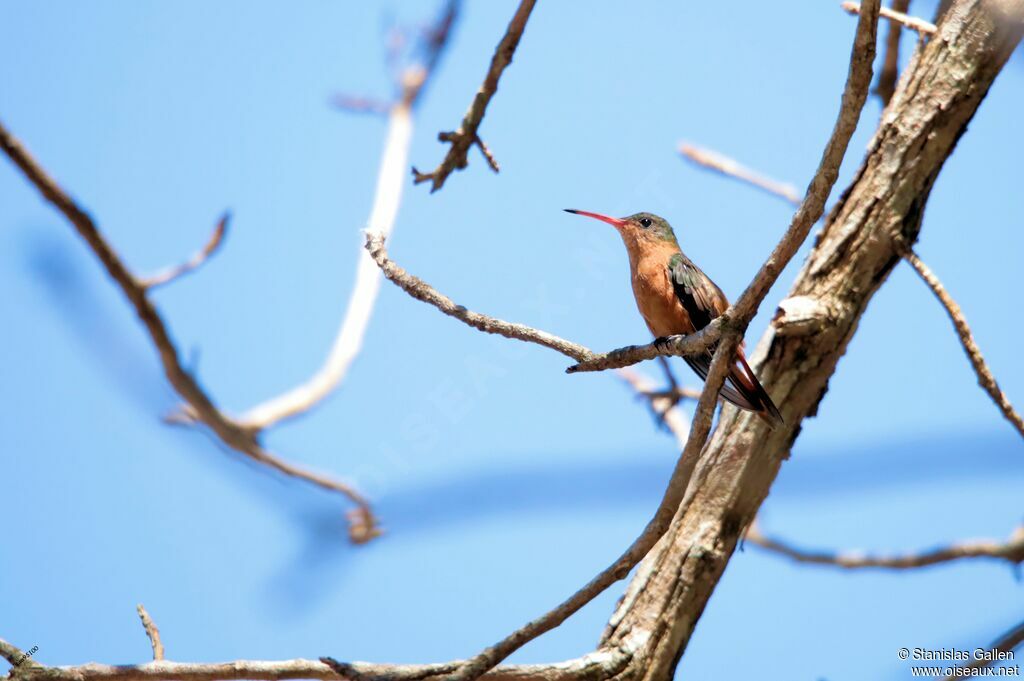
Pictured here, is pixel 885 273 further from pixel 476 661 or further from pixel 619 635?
pixel 476 661

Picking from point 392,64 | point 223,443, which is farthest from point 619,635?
point 392,64

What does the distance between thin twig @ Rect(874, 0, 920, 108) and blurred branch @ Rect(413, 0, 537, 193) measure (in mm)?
2163

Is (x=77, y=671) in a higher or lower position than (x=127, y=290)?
lower

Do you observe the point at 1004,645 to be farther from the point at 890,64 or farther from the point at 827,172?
the point at 890,64

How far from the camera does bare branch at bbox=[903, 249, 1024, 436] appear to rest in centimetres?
423

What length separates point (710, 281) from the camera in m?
5.50

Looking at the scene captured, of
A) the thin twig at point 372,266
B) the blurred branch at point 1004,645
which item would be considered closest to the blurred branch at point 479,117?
the thin twig at point 372,266

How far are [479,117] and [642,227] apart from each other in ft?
5.28

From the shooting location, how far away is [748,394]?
4410mm

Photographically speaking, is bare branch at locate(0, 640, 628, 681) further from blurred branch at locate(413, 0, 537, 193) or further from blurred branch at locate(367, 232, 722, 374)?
blurred branch at locate(413, 0, 537, 193)

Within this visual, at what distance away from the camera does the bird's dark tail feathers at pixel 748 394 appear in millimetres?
4289

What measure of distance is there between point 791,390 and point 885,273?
69 cm

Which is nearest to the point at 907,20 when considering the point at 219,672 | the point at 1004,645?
the point at 1004,645

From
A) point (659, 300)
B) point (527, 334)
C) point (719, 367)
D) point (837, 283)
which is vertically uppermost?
point (659, 300)
